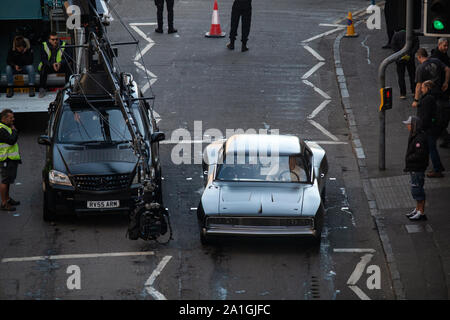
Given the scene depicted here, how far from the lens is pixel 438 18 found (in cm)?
1348

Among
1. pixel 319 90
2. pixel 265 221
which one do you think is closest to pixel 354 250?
pixel 265 221

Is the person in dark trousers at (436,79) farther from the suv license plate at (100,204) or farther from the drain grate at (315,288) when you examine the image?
the suv license plate at (100,204)

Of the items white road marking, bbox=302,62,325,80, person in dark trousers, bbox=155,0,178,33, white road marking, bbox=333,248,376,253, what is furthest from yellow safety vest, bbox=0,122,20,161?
person in dark trousers, bbox=155,0,178,33

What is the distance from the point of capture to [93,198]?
15492 millimetres

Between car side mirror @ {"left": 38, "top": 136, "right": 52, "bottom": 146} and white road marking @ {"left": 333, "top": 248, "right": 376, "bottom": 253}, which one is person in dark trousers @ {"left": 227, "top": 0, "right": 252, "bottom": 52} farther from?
white road marking @ {"left": 333, "top": 248, "right": 376, "bottom": 253}

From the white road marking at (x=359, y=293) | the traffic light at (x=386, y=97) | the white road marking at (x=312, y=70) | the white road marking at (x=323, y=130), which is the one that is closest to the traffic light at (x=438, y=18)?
the white road marking at (x=359, y=293)

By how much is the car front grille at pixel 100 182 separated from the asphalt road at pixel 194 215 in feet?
2.27

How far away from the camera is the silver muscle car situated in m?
14.1

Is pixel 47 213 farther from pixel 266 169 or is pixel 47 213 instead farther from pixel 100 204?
pixel 266 169

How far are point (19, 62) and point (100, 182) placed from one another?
21.6 feet

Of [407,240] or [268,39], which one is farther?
[268,39]
